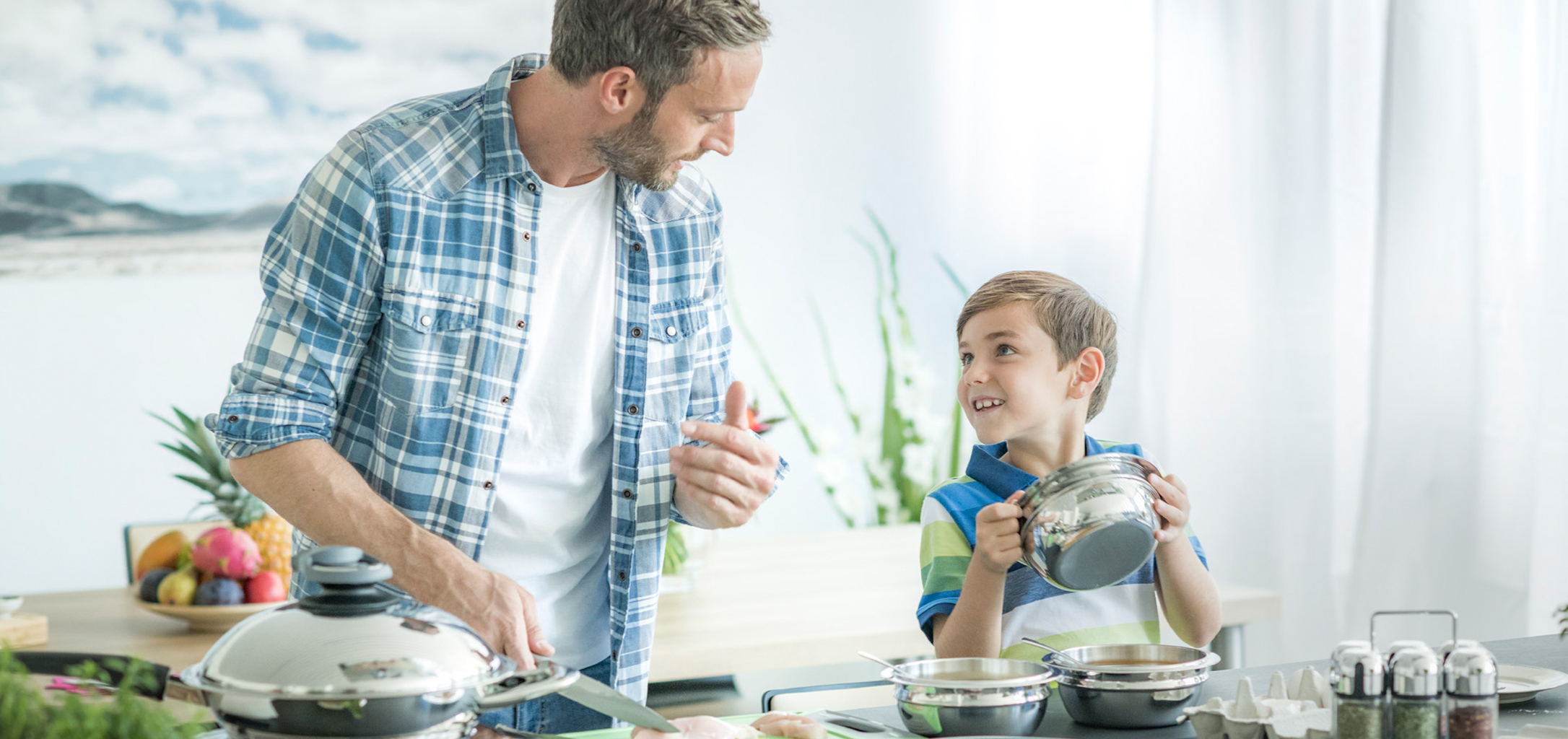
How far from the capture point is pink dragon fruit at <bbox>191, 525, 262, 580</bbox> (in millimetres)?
2158

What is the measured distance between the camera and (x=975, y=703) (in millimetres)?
1018

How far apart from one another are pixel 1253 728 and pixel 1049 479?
0.27 meters

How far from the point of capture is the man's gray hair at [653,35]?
143 centimetres

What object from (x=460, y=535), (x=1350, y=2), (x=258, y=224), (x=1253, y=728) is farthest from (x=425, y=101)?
(x=258, y=224)

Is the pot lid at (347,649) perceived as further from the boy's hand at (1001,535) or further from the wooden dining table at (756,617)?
the wooden dining table at (756,617)

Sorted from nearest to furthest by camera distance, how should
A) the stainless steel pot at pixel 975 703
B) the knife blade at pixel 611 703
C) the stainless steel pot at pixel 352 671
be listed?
the stainless steel pot at pixel 352 671, the knife blade at pixel 611 703, the stainless steel pot at pixel 975 703

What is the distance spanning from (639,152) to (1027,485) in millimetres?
629

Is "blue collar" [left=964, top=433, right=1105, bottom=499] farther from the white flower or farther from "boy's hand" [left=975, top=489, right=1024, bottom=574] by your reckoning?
the white flower

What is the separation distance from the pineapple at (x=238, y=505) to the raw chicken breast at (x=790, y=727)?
1429 mm

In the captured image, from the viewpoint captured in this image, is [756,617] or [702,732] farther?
[756,617]

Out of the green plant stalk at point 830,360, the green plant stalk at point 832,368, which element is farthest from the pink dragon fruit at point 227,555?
the green plant stalk at point 830,360

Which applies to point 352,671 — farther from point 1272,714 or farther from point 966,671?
point 1272,714

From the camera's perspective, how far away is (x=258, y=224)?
354 cm

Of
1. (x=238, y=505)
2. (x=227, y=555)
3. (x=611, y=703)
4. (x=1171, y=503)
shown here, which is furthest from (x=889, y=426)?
(x=611, y=703)
